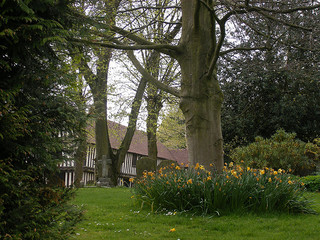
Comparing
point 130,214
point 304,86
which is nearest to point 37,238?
point 130,214

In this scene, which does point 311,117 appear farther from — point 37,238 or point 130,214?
point 37,238

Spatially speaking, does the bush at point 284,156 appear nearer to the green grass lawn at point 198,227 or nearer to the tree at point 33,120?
the green grass lawn at point 198,227

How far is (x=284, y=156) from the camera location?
1334 centimetres

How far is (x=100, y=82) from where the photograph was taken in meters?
17.8

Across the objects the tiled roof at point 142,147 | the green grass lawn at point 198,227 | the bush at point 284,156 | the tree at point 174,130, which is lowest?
the green grass lawn at point 198,227

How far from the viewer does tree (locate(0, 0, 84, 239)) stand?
355cm

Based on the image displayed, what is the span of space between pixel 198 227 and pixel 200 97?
129 inches

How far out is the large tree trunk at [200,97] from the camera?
783 centimetres

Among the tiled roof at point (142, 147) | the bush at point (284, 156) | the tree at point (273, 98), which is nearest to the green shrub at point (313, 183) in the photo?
the bush at point (284, 156)

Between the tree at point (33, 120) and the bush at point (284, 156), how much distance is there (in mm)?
10034

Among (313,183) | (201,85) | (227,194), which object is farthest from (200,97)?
(313,183)

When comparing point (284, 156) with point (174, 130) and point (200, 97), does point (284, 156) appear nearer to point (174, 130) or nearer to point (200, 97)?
point (200, 97)

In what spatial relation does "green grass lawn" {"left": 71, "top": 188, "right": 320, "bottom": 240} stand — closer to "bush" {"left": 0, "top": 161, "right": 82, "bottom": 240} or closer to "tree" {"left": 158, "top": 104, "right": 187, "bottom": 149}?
"bush" {"left": 0, "top": 161, "right": 82, "bottom": 240}

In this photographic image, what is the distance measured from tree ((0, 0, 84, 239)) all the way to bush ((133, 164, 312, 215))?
292 centimetres
